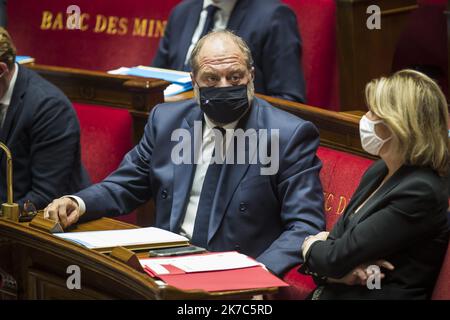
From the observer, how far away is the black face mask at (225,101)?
159 centimetres

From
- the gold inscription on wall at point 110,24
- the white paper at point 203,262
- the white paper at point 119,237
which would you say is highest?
the gold inscription on wall at point 110,24

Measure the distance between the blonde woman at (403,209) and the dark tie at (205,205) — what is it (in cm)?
34

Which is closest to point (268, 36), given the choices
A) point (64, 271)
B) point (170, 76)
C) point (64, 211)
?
point (170, 76)

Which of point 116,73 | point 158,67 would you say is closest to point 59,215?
point 116,73

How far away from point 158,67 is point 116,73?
198mm

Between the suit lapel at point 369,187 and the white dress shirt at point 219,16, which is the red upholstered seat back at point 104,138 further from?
the suit lapel at point 369,187

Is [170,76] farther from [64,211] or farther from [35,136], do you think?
[64,211]

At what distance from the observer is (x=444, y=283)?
1286mm

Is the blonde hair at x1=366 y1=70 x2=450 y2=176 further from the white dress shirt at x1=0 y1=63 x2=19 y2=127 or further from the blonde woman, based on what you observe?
the white dress shirt at x1=0 y1=63 x2=19 y2=127

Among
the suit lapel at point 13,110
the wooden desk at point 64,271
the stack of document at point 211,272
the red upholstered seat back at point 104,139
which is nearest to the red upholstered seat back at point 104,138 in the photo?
the red upholstered seat back at point 104,139

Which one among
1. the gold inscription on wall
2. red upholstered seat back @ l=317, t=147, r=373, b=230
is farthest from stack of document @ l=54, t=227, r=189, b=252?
the gold inscription on wall

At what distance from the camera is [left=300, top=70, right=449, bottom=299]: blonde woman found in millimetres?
1277
